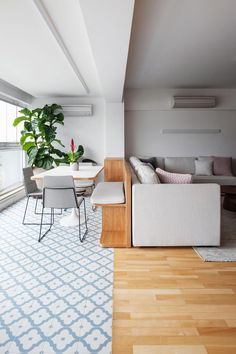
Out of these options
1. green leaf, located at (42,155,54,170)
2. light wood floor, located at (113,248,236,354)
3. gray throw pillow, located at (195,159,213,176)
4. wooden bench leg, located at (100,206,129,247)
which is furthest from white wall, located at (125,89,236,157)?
light wood floor, located at (113,248,236,354)

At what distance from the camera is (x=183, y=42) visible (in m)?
3.14

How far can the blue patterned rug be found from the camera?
1377 mm

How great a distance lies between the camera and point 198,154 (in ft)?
19.6

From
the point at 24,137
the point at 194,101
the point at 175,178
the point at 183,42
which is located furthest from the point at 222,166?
the point at 24,137

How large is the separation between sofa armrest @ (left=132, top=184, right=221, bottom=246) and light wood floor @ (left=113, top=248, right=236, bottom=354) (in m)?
0.19

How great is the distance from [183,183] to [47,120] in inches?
143

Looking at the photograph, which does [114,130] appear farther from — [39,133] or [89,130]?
[39,133]

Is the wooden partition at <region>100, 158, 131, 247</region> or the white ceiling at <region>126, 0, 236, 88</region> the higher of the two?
the white ceiling at <region>126, 0, 236, 88</region>

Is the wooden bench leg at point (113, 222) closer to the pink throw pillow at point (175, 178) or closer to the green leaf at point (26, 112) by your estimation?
the pink throw pillow at point (175, 178)

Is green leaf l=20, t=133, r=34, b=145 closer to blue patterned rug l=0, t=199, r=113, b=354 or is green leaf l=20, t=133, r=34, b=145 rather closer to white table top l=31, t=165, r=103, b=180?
white table top l=31, t=165, r=103, b=180

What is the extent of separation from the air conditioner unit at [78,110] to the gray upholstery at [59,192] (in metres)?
3.37

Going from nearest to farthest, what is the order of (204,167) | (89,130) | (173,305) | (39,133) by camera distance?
1. (173,305)
2. (39,133)
3. (204,167)
4. (89,130)

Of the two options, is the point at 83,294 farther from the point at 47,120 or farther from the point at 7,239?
the point at 47,120

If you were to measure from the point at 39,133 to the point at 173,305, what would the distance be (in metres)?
4.51
